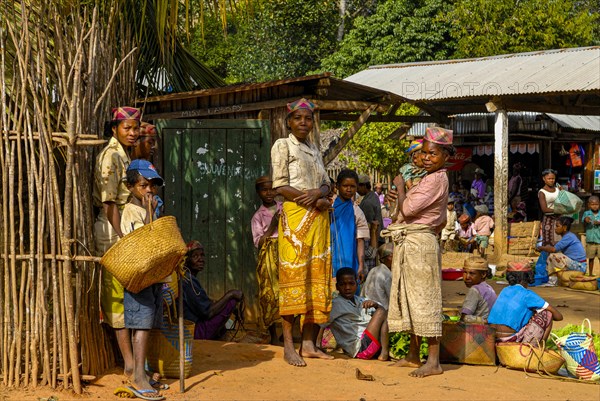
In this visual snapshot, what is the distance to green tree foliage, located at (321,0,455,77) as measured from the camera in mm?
24734

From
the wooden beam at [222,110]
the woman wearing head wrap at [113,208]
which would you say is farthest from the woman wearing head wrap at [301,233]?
the wooden beam at [222,110]

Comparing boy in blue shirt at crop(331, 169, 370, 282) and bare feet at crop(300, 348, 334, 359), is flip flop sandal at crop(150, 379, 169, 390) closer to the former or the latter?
bare feet at crop(300, 348, 334, 359)

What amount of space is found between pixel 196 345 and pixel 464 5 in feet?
58.9

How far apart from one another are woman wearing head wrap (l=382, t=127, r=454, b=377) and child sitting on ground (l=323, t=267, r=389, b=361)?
54 cm

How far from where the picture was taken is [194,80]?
10.1 m

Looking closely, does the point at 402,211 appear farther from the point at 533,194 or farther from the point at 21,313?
the point at 533,194

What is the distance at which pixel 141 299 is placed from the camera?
5.56 metres

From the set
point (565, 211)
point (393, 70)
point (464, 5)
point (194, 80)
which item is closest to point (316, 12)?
point (464, 5)

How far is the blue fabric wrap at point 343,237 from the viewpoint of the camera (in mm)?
7879

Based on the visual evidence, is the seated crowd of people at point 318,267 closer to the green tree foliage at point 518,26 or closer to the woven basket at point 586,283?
the woven basket at point 586,283

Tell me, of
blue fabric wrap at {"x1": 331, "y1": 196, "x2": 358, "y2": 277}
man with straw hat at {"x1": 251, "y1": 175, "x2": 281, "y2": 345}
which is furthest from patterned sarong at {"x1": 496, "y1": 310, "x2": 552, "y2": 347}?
man with straw hat at {"x1": 251, "y1": 175, "x2": 281, "y2": 345}

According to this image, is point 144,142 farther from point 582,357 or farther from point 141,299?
point 582,357

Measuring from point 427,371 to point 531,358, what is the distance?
2.92 feet

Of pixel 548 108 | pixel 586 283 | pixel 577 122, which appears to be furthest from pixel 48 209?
pixel 577 122
